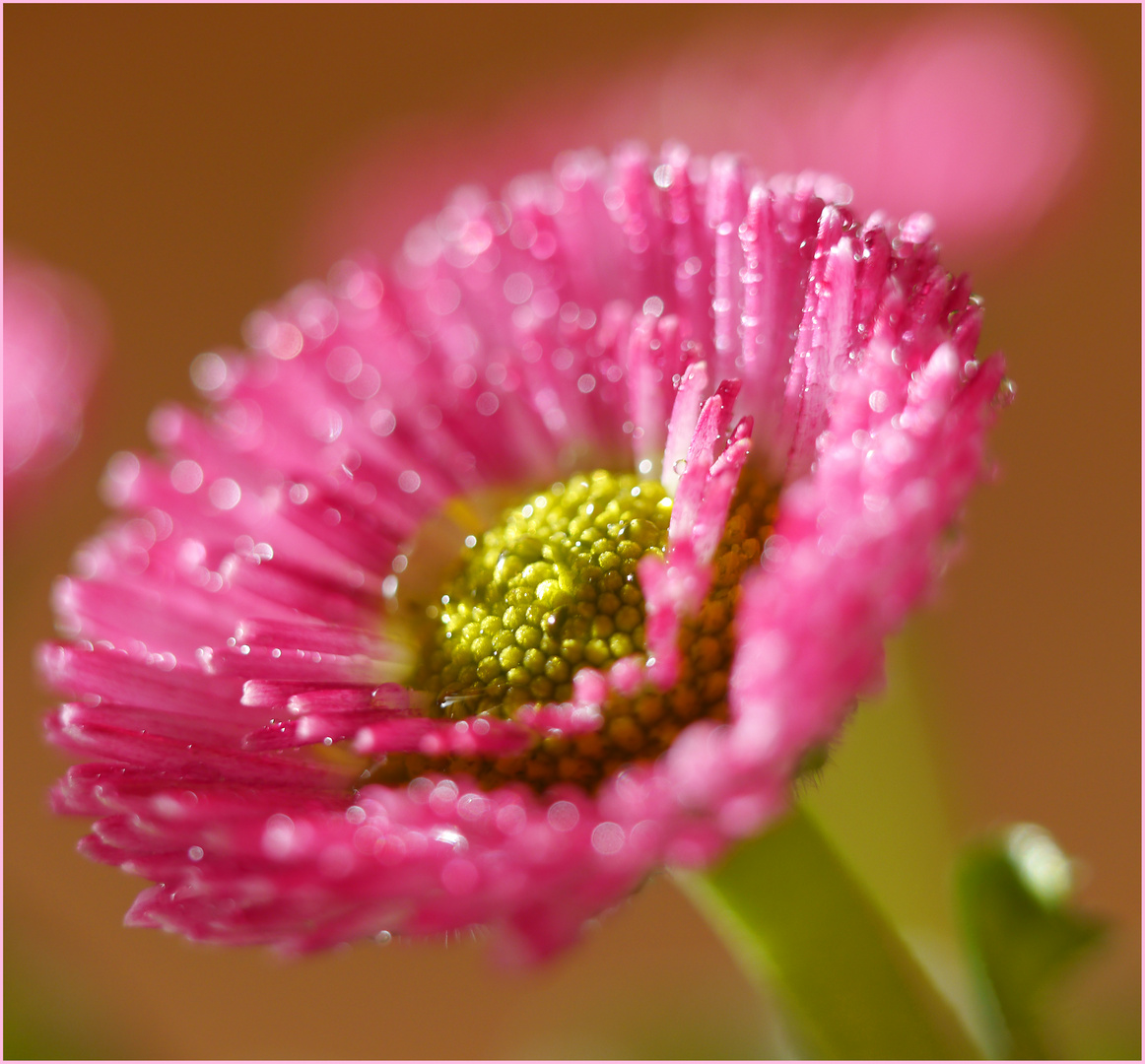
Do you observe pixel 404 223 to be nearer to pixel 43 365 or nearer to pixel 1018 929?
pixel 43 365

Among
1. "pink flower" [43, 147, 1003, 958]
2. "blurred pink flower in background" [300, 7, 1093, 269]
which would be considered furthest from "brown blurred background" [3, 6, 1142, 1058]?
"pink flower" [43, 147, 1003, 958]

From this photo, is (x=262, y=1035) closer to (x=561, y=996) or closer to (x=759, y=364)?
(x=561, y=996)

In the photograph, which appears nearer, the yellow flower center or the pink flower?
the pink flower

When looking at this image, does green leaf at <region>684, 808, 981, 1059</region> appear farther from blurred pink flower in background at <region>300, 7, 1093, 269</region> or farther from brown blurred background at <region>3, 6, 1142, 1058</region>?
blurred pink flower in background at <region>300, 7, 1093, 269</region>

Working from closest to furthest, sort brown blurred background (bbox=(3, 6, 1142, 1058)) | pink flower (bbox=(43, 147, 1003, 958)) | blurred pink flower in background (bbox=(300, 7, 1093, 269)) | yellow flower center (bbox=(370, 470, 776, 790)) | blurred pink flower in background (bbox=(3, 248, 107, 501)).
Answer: pink flower (bbox=(43, 147, 1003, 958)), yellow flower center (bbox=(370, 470, 776, 790)), blurred pink flower in background (bbox=(3, 248, 107, 501)), blurred pink flower in background (bbox=(300, 7, 1093, 269)), brown blurred background (bbox=(3, 6, 1142, 1058))

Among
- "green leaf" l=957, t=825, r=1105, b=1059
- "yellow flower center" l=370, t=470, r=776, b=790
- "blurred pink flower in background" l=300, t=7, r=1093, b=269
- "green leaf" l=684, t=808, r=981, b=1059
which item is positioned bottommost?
"green leaf" l=957, t=825, r=1105, b=1059

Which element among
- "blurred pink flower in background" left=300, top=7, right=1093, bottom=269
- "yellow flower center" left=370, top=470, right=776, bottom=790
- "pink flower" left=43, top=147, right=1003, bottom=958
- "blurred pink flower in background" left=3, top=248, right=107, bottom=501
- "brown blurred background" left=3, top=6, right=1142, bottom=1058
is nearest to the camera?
"pink flower" left=43, top=147, right=1003, bottom=958

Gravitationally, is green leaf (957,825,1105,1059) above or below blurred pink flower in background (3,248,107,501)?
below
